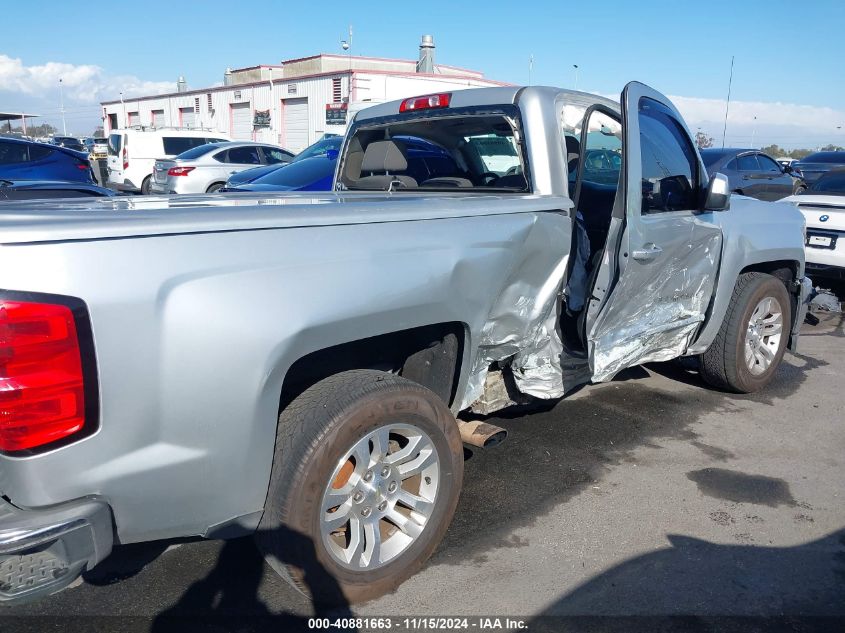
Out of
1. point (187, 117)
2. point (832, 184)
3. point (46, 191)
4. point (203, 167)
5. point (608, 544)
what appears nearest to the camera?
point (608, 544)

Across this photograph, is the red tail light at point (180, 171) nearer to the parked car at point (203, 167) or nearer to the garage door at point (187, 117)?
the parked car at point (203, 167)

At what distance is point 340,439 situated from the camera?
2.38 meters

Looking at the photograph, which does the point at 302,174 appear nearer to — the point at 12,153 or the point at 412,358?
the point at 12,153

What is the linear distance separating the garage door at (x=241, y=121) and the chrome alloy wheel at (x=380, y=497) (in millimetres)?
33854

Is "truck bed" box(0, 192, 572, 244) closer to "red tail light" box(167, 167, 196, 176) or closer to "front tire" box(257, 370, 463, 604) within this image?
"front tire" box(257, 370, 463, 604)

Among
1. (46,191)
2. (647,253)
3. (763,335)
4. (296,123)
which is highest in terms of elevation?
(296,123)

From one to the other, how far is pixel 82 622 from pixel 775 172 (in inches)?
565

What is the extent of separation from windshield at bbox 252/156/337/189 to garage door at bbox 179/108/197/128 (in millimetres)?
32564

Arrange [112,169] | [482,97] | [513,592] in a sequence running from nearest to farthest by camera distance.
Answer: [513,592] → [482,97] → [112,169]

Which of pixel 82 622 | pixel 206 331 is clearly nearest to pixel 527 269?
pixel 206 331

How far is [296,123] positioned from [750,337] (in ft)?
94.2

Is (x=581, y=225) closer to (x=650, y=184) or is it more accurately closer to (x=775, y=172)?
(x=650, y=184)

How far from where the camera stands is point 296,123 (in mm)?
31062

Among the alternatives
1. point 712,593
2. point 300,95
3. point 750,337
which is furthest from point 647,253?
point 300,95
